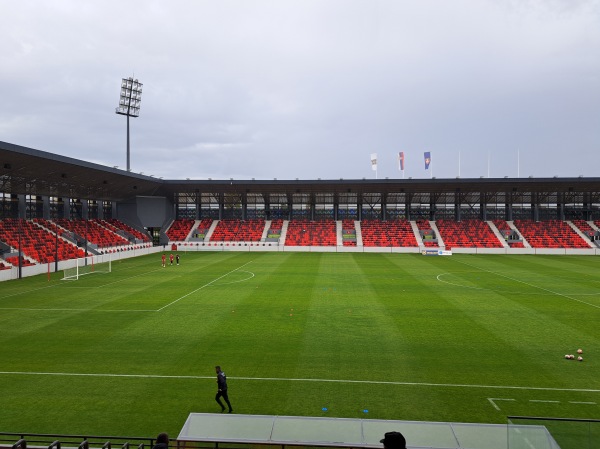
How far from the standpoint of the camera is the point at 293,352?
54.7ft

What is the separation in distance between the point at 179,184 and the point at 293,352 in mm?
58798

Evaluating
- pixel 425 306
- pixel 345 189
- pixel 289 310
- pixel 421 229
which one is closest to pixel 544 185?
pixel 421 229

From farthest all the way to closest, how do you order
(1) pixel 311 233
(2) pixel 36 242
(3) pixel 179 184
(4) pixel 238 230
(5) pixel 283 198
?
(5) pixel 283 198
(4) pixel 238 230
(1) pixel 311 233
(3) pixel 179 184
(2) pixel 36 242

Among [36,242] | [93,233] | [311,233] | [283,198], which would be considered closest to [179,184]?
[93,233]

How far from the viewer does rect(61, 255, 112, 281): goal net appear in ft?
125

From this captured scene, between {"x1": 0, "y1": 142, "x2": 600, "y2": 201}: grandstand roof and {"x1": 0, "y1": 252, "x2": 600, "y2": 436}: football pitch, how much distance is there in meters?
18.3

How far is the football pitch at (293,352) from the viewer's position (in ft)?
39.0

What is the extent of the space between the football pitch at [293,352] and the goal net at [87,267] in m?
5.16

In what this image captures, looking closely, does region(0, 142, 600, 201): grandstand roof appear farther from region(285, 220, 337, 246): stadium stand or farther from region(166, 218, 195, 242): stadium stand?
region(285, 220, 337, 246): stadium stand

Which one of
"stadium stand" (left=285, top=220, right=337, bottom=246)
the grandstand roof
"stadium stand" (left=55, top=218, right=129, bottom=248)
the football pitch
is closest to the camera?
the football pitch

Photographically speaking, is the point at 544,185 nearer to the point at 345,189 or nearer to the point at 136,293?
the point at 345,189

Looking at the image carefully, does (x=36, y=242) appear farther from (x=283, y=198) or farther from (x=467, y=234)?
(x=467, y=234)

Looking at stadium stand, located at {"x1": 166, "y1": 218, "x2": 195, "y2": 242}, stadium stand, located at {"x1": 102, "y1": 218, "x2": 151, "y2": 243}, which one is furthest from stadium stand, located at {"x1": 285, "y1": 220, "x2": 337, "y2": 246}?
stadium stand, located at {"x1": 102, "y1": 218, "x2": 151, "y2": 243}

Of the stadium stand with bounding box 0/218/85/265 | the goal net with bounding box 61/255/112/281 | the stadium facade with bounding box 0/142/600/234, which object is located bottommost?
the goal net with bounding box 61/255/112/281
